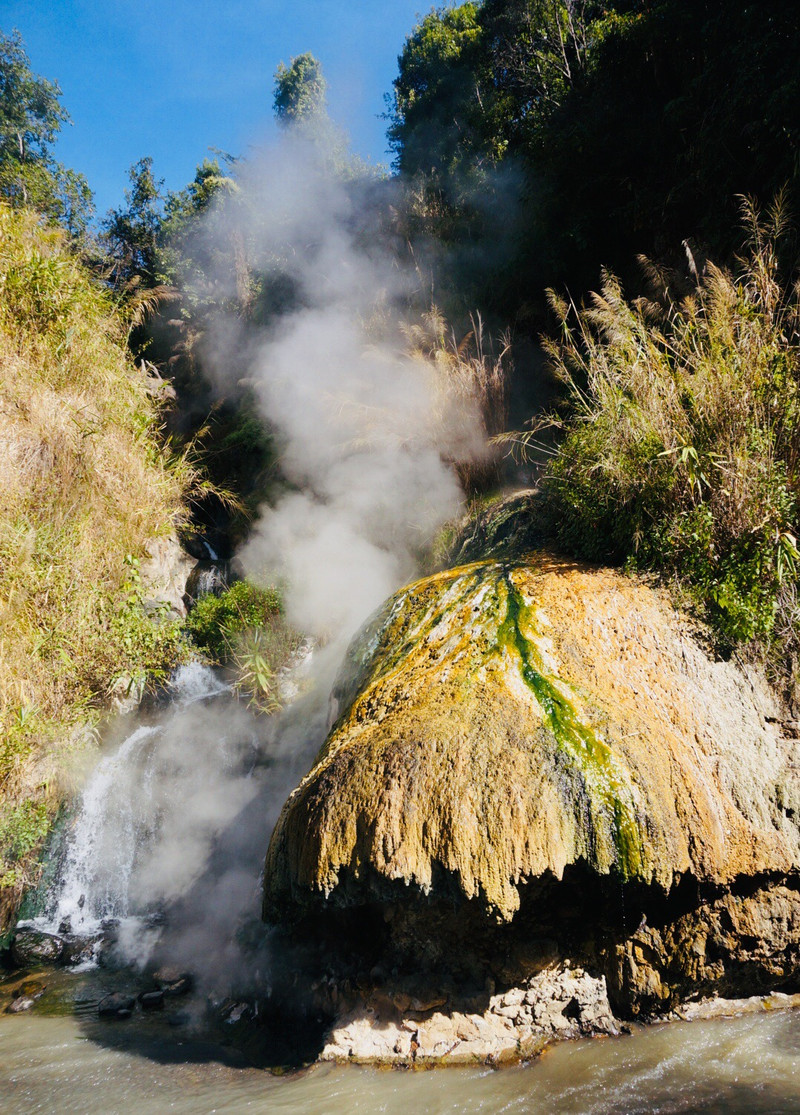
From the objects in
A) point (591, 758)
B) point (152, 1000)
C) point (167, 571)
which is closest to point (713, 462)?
point (591, 758)

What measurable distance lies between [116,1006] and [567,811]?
290 cm

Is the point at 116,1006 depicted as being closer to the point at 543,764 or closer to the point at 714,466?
the point at 543,764

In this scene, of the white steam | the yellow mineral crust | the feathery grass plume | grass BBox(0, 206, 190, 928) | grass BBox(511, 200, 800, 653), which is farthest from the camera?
the white steam

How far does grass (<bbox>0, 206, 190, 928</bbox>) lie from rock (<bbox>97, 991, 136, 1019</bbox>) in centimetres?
100

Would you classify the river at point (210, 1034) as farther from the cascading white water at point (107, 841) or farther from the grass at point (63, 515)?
the grass at point (63, 515)

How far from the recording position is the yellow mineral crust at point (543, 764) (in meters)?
2.09

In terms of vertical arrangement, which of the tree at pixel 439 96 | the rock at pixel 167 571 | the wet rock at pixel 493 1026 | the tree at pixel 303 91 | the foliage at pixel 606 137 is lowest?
the wet rock at pixel 493 1026

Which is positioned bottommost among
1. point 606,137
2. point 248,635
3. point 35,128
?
point 248,635

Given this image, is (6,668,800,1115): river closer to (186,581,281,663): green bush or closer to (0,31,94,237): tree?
(186,581,281,663): green bush

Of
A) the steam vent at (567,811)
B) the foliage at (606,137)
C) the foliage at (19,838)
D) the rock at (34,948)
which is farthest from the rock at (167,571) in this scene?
the foliage at (606,137)

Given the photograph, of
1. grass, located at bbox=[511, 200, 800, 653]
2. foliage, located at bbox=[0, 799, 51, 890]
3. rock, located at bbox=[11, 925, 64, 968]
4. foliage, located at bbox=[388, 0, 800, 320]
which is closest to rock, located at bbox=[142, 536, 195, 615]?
foliage, located at bbox=[0, 799, 51, 890]

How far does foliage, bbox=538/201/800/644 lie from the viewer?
2.76 metres

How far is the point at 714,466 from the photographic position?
112 inches

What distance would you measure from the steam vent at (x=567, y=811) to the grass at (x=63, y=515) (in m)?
2.64
